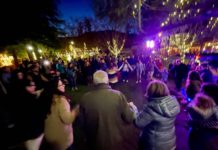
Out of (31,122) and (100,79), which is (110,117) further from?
(31,122)

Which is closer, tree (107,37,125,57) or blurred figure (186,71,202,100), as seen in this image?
blurred figure (186,71,202,100)

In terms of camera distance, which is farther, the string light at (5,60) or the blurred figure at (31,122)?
the string light at (5,60)

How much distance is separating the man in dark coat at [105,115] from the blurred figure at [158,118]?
264mm

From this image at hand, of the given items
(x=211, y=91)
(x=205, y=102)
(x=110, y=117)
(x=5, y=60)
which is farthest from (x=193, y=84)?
(x=5, y=60)

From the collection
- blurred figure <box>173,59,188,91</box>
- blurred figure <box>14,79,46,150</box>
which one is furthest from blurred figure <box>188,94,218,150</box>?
blurred figure <box>173,59,188,91</box>

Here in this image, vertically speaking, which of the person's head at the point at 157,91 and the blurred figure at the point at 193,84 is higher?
the person's head at the point at 157,91

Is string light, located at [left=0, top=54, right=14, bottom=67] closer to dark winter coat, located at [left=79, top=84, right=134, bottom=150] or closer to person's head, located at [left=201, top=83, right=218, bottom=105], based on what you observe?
dark winter coat, located at [left=79, top=84, right=134, bottom=150]

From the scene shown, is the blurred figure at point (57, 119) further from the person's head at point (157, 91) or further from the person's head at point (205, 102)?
the person's head at point (205, 102)

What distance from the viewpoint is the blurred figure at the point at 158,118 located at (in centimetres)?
269

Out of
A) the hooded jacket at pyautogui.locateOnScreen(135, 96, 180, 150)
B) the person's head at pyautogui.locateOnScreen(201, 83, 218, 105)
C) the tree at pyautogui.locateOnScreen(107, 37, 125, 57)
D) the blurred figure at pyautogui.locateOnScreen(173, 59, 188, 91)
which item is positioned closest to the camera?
the hooded jacket at pyautogui.locateOnScreen(135, 96, 180, 150)

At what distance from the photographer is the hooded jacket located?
2.69 metres

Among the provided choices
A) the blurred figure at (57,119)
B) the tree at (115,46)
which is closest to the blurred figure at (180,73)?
the blurred figure at (57,119)

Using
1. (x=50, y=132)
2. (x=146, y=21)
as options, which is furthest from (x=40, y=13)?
(x=50, y=132)

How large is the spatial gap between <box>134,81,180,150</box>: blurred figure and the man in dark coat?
10.4 inches
